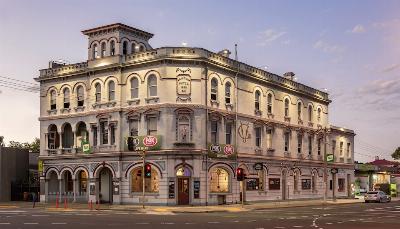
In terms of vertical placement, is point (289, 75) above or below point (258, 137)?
above

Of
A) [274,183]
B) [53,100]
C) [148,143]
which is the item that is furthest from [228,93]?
[53,100]

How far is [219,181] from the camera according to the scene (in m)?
54.0

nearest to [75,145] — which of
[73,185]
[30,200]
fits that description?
[73,185]

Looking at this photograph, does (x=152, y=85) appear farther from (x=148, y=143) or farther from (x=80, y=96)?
(x=80, y=96)

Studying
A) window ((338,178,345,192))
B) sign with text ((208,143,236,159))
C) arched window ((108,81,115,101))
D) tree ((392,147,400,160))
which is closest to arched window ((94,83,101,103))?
arched window ((108,81,115,101))

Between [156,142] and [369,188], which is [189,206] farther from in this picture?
[369,188]

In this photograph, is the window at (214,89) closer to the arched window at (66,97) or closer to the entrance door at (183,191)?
the entrance door at (183,191)

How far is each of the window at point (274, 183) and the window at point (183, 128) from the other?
14.1 m

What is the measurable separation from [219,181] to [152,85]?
34.9 feet

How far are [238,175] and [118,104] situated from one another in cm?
1284

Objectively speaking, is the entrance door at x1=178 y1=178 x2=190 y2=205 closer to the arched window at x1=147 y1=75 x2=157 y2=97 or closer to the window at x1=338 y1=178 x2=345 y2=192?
the arched window at x1=147 y1=75 x2=157 y2=97

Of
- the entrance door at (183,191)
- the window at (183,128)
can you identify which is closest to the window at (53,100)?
the window at (183,128)

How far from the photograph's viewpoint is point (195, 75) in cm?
5147

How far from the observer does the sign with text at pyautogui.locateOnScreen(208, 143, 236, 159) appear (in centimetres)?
5191
